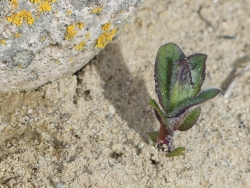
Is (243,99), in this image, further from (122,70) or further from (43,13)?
(43,13)

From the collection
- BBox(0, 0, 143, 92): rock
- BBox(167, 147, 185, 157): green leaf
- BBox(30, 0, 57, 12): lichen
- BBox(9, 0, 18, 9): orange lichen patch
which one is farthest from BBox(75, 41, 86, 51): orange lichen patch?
BBox(167, 147, 185, 157): green leaf

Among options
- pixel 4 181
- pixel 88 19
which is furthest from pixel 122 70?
pixel 4 181

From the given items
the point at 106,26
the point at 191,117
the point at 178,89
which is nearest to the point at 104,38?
the point at 106,26

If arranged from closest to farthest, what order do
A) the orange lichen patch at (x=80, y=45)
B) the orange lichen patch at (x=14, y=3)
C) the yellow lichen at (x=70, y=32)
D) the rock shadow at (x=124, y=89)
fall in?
the orange lichen patch at (x=14, y=3)
the yellow lichen at (x=70, y=32)
the orange lichen patch at (x=80, y=45)
the rock shadow at (x=124, y=89)

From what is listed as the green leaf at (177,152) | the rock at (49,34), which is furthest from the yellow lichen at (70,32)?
the green leaf at (177,152)

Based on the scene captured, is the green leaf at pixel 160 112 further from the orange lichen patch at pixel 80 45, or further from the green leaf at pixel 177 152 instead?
the orange lichen patch at pixel 80 45

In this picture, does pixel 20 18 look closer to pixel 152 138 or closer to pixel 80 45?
pixel 80 45
